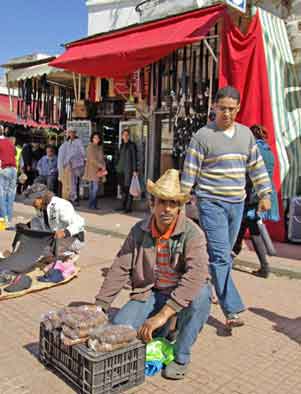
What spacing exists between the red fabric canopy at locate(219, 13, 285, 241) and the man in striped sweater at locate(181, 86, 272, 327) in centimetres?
330

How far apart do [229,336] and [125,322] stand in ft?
3.82

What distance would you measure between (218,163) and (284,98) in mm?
4171

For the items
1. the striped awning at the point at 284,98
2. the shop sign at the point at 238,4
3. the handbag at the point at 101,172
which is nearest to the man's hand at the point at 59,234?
the striped awning at the point at 284,98

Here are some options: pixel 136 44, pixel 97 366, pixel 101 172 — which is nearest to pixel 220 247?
pixel 97 366

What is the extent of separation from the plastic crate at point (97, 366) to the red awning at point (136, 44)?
5.03 metres

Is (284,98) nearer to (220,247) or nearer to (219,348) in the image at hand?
(220,247)

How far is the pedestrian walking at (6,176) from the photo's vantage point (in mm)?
8219

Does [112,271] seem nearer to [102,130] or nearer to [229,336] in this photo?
[229,336]

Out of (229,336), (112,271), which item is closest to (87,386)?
(112,271)

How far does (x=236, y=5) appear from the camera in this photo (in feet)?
21.9

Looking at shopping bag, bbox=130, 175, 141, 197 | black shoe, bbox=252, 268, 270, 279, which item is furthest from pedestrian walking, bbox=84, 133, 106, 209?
black shoe, bbox=252, 268, 270, 279

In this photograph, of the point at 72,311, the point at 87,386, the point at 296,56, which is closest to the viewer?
the point at 87,386

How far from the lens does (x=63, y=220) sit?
5.00 m

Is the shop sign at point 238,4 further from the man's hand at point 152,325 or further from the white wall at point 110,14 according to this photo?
the white wall at point 110,14
